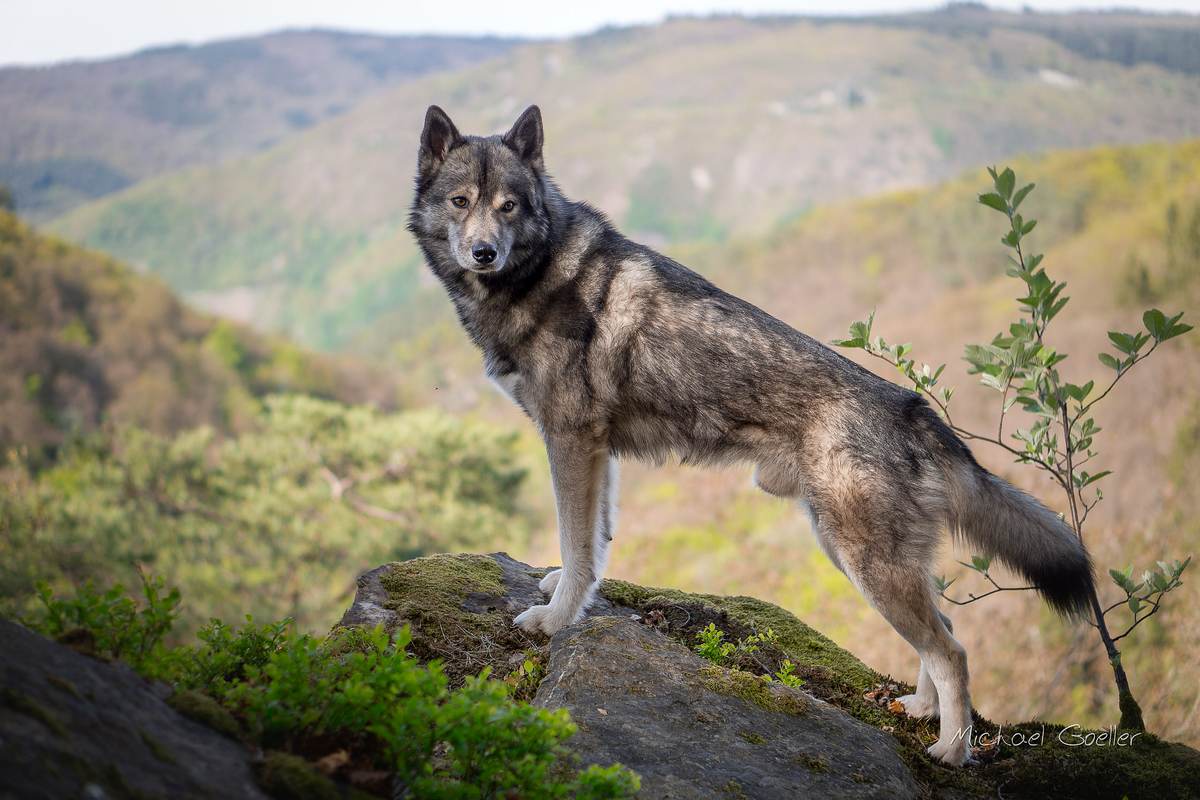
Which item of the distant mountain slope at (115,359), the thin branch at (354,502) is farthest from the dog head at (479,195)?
the distant mountain slope at (115,359)

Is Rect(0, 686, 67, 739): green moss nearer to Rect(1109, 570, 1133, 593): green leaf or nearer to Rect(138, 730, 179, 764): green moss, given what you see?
Rect(138, 730, 179, 764): green moss

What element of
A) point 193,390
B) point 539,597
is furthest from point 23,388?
point 539,597

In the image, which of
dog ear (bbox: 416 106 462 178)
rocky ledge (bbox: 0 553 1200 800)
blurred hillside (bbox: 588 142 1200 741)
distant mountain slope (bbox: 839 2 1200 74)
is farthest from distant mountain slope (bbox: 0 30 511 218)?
rocky ledge (bbox: 0 553 1200 800)

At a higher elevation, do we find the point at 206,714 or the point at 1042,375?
the point at 1042,375

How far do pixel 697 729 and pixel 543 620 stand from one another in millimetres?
1490

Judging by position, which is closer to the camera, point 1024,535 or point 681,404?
point 1024,535

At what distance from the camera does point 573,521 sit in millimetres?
5262

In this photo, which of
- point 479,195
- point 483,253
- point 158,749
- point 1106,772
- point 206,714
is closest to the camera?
point 158,749

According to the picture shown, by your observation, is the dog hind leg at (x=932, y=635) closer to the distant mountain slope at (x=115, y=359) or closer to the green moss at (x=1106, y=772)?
the green moss at (x=1106, y=772)

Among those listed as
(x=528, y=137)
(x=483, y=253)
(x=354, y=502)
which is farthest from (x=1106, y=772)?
(x=354, y=502)

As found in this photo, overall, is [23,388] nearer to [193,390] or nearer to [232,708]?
[193,390]

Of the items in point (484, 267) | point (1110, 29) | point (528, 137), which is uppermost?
point (1110, 29)

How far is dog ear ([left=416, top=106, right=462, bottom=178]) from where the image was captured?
5.57 metres

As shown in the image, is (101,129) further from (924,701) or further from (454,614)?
(924,701)
